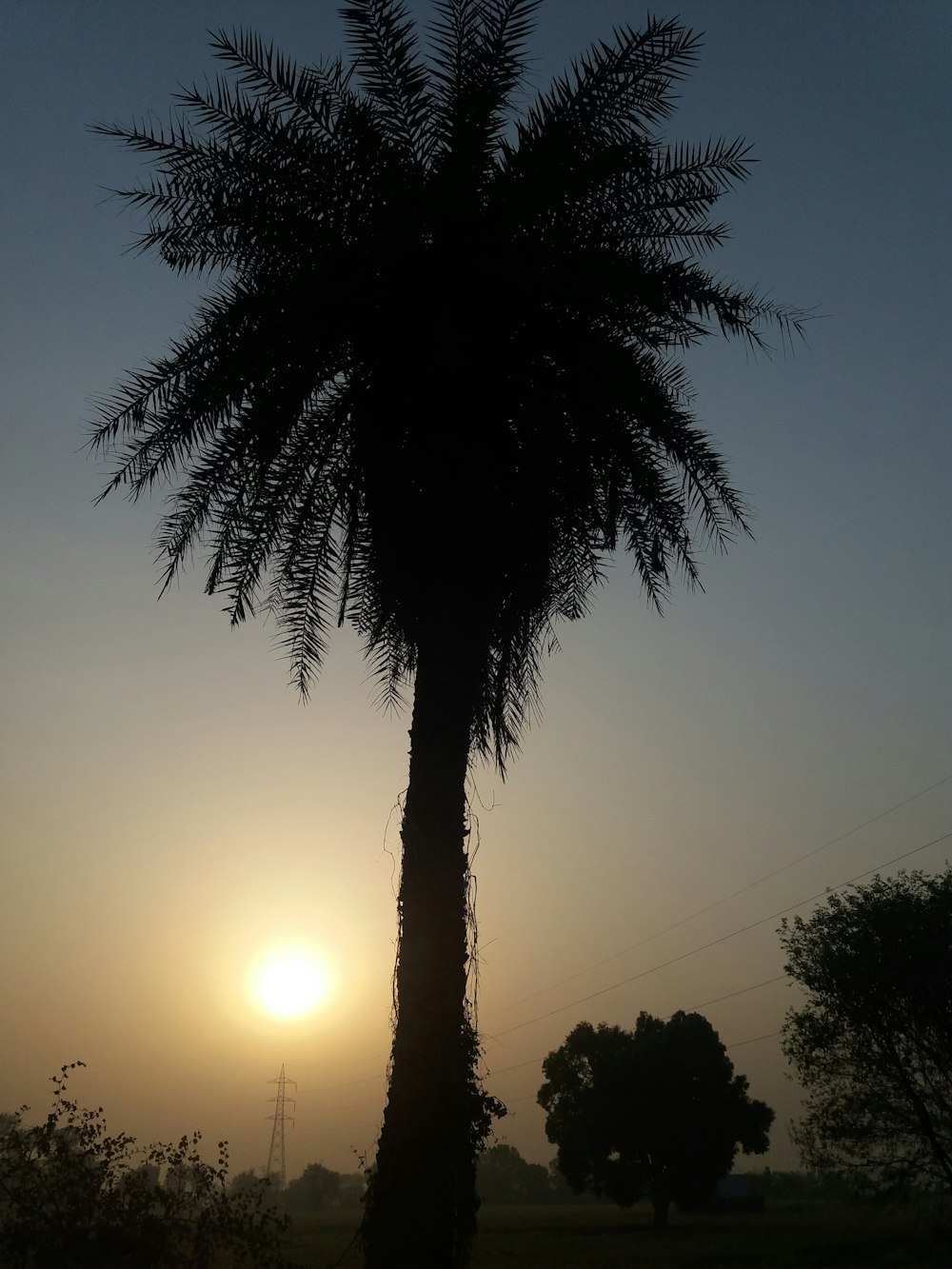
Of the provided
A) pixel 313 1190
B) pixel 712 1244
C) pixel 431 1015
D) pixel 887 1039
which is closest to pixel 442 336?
pixel 431 1015

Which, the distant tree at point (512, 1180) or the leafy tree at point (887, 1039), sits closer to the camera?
the leafy tree at point (887, 1039)

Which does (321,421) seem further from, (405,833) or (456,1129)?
(456,1129)

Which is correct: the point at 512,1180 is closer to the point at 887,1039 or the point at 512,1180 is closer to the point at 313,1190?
the point at 313,1190

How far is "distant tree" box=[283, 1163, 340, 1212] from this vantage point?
92562 mm

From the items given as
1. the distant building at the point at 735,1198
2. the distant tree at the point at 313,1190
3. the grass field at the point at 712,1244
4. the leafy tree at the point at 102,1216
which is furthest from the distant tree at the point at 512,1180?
the leafy tree at the point at 102,1216

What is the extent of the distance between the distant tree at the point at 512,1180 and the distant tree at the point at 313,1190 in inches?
1473

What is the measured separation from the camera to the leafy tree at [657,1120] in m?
54.8

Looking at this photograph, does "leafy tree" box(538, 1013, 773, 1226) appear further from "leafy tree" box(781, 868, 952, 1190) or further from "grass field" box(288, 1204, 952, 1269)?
"leafy tree" box(781, 868, 952, 1190)

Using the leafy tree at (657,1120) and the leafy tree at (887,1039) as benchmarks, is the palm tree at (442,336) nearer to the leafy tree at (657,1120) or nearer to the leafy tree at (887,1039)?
the leafy tree at (887,1039)

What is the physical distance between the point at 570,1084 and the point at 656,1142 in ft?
19.6

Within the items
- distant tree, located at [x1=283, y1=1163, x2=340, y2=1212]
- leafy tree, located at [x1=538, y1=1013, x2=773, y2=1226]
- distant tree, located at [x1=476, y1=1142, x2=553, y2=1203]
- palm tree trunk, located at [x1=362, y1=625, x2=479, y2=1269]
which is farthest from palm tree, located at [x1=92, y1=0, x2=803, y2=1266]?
distant tree, located at [x1=476, y1=1142, x2=553, y2=1203]

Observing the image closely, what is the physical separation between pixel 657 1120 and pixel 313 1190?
52069 mm

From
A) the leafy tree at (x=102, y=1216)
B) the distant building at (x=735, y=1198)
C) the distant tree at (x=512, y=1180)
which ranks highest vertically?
the distant tree at (x=512, y=1180)

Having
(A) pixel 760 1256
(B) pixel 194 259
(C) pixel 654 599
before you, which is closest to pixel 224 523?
(B) pixel 194 259
